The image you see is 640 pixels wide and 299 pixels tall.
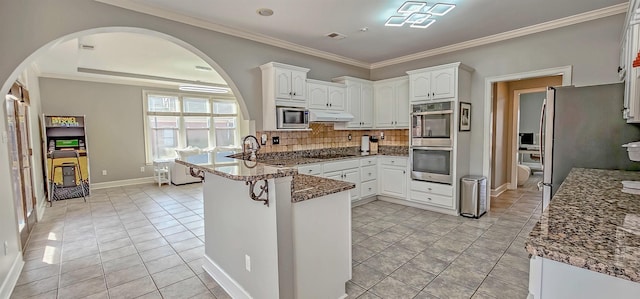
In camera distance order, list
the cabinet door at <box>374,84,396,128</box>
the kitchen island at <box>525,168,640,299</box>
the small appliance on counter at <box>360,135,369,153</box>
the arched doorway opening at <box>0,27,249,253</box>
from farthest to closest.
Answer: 1. the small appliance on counter at <box>360,135,369,153</box>
2. the cabinet door at <box>374,84,396,128</box>
3. the arched doorway opening at <box>0,27,249,253</box>
4. the kitchen island at <box>525,168,640,299</box>

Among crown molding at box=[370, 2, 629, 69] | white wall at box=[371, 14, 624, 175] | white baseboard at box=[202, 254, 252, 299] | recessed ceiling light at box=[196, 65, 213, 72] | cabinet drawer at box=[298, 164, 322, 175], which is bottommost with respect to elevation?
white baseboard at box=[202, 254, 252, 299]

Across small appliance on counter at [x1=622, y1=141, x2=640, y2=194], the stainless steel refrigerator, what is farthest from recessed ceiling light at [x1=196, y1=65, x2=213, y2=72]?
small appliance on counter at [x1=622, y1=141, x2=640, y2=194]

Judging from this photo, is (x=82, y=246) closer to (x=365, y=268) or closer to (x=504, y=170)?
(x=365, y=268)

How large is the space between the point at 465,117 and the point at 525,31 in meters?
1.34

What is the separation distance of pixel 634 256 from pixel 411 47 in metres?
4.31

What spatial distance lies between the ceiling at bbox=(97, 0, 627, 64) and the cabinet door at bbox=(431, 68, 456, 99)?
1.65 ft

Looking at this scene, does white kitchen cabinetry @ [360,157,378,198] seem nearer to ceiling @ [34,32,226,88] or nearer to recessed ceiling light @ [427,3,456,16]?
recessed ceiling light @ [427,3,456,16]

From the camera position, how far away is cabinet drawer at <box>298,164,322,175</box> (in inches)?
157

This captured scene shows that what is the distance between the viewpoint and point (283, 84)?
13.0 feet

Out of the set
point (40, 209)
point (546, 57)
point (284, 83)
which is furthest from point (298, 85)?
point (40, 209)

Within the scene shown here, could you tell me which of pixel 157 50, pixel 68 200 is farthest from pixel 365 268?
pixel 68 200

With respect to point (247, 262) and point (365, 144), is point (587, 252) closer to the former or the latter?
point (247, 262)

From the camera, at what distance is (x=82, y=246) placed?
3328mm

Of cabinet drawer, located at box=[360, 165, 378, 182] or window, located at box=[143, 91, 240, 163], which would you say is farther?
window, located at box=[143, 91, 240, 163]
